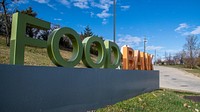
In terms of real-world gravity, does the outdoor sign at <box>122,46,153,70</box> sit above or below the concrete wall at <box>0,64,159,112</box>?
above

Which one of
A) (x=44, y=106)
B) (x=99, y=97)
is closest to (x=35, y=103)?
(x=44, y=106)

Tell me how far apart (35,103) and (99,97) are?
9.71 feet

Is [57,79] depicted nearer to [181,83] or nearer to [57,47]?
[57,47]

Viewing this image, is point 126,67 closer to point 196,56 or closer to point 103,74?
point 103,74

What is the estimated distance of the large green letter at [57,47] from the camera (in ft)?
20.5

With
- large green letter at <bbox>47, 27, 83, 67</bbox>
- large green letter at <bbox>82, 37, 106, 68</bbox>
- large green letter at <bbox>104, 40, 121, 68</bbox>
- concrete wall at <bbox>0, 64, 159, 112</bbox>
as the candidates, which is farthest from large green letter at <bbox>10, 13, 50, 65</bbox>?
large green letter at <bbox>104, 40, 121, 68</bbox>

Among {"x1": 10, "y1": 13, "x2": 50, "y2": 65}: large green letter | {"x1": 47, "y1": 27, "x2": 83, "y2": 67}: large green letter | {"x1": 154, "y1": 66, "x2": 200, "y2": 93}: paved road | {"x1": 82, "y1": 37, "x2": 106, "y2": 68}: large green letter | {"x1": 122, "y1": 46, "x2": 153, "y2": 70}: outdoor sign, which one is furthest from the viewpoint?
{"x1": 154, "y1": 66, "x2": 200, "y2": 93}: paved road

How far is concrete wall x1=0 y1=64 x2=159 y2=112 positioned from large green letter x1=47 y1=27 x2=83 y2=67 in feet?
1.15

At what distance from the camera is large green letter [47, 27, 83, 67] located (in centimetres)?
624

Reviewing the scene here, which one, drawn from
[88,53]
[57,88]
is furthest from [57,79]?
[88,53]

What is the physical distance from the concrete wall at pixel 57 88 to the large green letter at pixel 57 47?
1.15 feet

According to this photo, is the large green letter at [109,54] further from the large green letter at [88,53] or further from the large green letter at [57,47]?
the large green letter at [57,47]

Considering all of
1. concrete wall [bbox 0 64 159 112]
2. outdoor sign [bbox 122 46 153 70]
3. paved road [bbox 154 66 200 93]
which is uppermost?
Result: outdoor sign [bbox 122 46 153 70]

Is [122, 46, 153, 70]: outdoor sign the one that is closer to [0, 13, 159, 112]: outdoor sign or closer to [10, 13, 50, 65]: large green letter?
[0, 13, 159, 112]: outdoor sign
